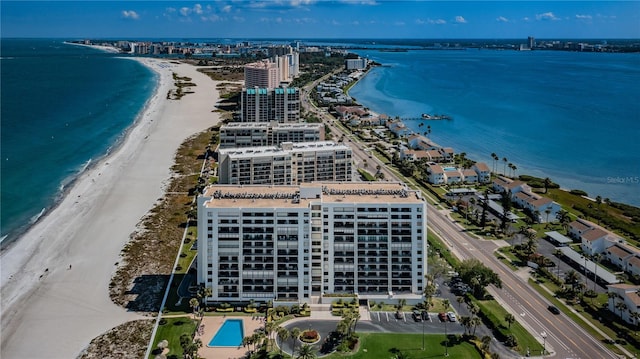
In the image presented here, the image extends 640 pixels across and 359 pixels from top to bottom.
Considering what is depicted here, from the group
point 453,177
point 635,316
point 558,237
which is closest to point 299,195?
A: point 635,316

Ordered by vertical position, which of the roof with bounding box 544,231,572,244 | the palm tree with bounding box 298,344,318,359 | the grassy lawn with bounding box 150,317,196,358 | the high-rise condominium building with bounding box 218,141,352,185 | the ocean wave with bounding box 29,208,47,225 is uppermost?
the high-rise condominium building with bounding box 218,141,352,185

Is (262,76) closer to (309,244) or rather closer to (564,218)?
(564,218)

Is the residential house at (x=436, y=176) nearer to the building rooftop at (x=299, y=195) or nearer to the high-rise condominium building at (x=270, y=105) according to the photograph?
the building rooftop at (x=299, y=195)

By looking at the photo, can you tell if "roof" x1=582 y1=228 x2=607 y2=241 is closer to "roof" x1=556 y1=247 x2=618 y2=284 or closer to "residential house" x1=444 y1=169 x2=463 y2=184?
"roof" x1=556 y1=247 x2=618 y2=284

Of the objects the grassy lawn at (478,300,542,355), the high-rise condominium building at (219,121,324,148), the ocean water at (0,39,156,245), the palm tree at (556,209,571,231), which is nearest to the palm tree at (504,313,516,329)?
the grassy lawn at (478,300,542,355)

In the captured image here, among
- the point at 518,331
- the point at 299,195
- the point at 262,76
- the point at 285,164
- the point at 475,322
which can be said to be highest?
Answer: the point at 262,76

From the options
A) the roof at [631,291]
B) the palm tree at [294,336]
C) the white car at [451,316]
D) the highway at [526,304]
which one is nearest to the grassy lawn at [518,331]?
the highway at [526,304]

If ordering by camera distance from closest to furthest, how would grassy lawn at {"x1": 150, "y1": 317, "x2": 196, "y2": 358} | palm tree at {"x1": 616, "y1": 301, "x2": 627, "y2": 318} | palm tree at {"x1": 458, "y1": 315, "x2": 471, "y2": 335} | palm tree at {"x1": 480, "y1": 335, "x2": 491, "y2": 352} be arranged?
palm tree at {"x1": 480, "y1": 335, "x2": 491, "y2": 352}, grassy lawn at {"x1": 150, "y1": 317, "x2": 196, "y2": 358}, palm tree at {"x1": 458, "y1": 315, "x2": 471, "y2": 335}, palm tree at {"x1": 616, "y1": 301, "x2": 627, "y2": 318}
